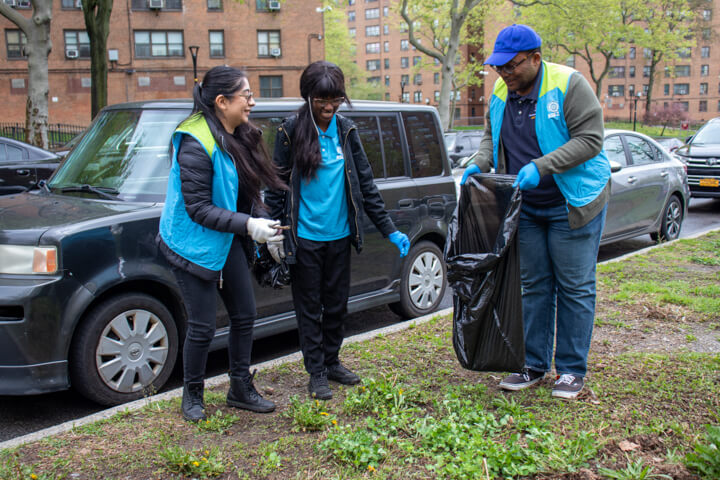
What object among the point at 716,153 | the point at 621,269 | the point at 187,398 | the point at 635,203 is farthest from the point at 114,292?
the point at 716,153

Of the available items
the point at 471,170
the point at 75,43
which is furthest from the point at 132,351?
the point at 75,43

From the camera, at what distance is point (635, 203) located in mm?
8766

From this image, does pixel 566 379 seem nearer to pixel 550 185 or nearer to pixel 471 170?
pixel 550 185

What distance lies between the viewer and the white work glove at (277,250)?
3.58m

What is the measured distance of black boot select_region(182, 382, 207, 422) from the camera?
3488mm

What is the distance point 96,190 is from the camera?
4.55 metres

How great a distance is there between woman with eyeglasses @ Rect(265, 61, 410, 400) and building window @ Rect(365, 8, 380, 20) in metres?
92.9

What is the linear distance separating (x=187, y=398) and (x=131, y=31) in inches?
1523

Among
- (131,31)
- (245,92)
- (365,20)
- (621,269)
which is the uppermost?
(365,20)

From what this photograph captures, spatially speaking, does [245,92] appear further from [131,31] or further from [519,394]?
[131,31]

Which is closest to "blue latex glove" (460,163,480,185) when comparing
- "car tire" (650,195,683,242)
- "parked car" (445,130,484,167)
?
"car tire" (650,195,683,242)

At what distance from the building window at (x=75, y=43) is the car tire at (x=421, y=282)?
3743cm

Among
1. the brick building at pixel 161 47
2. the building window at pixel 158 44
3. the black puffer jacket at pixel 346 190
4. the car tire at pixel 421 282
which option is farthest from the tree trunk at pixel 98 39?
the building window at pixel 158 44

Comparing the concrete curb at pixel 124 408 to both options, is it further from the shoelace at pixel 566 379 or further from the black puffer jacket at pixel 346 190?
the shoelace at pixel 566 379
